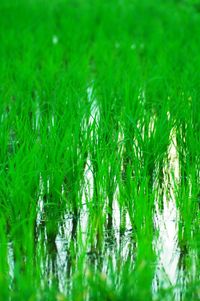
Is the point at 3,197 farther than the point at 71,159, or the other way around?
the point at 71,159

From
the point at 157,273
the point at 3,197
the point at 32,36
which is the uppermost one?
the point at 32,36

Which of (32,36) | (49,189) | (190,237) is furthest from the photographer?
(32,36)

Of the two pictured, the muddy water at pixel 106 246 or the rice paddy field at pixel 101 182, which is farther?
the muddy water at pixel 106 246

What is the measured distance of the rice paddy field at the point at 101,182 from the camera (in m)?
2.64

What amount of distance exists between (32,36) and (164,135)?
3.30m

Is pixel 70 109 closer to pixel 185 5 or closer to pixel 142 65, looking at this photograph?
pixel 142 65

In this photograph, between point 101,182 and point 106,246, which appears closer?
point 106,246

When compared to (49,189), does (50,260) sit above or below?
below

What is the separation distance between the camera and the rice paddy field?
2.64 metres

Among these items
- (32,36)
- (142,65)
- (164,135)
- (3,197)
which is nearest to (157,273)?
(3,197)

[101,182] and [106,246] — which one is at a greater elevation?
[101,182]

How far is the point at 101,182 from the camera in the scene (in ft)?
11.0

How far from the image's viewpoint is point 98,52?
244 inches

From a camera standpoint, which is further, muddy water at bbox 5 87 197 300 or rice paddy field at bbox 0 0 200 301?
muddy water at bbox 5 87 197 300
